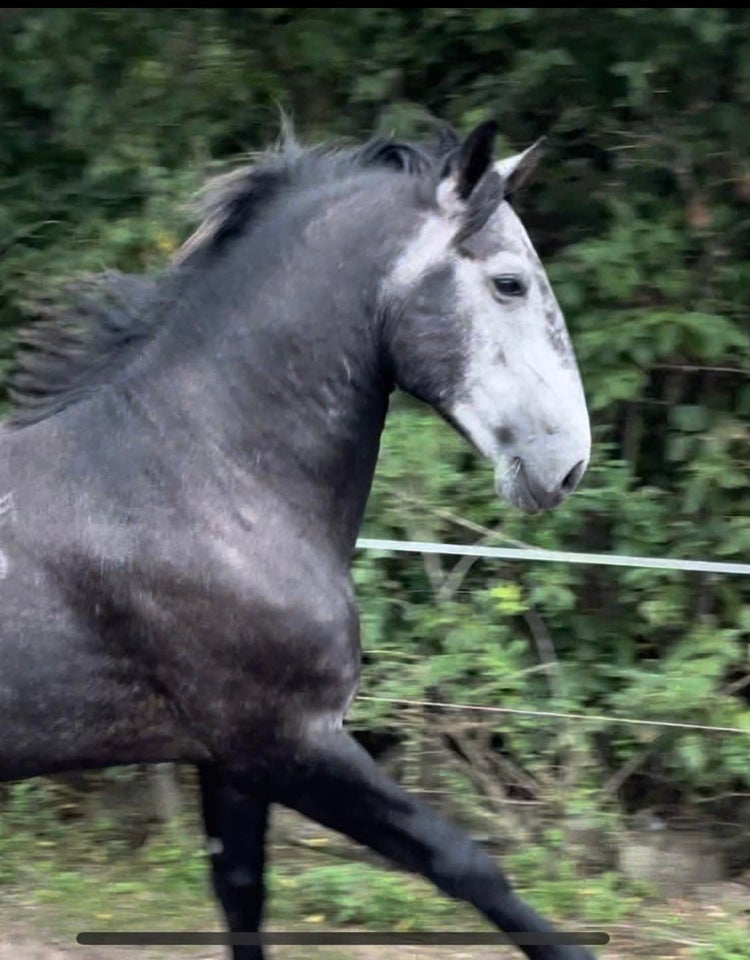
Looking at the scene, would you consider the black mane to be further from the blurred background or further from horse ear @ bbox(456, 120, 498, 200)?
the blurred background

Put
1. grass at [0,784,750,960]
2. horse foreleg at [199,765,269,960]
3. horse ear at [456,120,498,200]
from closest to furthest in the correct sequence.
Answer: horse ear at [456,120,498,200] → horse foreleg at [199,765,269,960] → grass at [0,784,750,960]

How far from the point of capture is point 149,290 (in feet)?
12.0

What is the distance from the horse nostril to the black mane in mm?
741

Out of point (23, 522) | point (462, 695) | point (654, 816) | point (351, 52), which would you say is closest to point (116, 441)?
point (23, 522)

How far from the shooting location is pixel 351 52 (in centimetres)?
623

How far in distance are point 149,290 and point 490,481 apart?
88.7 inches

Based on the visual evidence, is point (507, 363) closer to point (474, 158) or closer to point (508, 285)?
point (508, 285)

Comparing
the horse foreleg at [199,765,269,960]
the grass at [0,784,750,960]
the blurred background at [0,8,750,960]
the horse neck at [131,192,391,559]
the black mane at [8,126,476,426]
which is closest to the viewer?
the horse neck at [131,192,391,559]

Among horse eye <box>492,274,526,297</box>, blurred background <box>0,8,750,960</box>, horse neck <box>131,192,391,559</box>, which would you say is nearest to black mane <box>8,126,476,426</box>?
horse neck <box>131,192,391,559</box>

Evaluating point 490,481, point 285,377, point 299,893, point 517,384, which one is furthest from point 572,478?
point 490,481

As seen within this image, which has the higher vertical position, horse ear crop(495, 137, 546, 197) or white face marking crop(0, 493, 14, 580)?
horse ear crop(495, 137, 546, 197)

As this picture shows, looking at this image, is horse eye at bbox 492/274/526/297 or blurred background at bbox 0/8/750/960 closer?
horse eye at bbox 492/274/526/297

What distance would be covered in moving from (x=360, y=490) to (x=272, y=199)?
0.67 meters

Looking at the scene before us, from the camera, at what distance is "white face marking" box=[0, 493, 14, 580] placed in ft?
11.2
